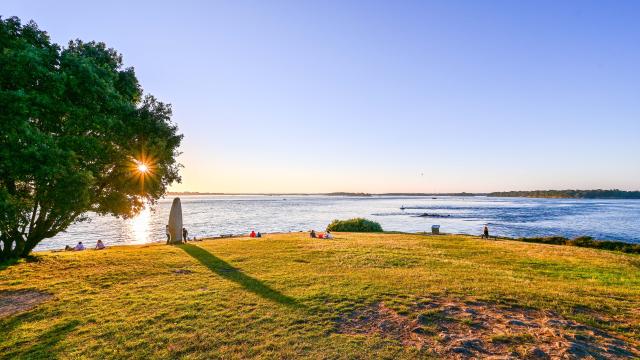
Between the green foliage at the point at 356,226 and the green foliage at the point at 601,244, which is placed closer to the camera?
the green foliage at the point at 601,244

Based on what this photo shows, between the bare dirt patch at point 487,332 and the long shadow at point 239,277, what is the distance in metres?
2.89

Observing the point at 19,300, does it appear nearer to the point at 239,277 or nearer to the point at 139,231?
the point at 239,277

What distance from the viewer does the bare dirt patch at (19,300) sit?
470 inches

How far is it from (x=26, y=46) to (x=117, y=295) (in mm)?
12476

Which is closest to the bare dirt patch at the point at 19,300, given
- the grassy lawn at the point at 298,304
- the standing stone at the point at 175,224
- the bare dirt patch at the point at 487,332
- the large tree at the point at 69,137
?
the grassy lawn at the point at 298,304

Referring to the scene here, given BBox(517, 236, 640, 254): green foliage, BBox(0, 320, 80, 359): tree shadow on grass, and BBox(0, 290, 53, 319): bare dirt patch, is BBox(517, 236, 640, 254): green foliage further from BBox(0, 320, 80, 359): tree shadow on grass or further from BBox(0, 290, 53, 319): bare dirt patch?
BBox(0, 290, 53, 319): bare dirt patch

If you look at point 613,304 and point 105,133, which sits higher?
point 105,133

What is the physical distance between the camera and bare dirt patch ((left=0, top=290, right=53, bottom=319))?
1195cm

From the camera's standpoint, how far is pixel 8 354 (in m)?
8.68

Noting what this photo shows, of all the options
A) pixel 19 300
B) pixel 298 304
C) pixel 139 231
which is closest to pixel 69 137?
pixel 19 300

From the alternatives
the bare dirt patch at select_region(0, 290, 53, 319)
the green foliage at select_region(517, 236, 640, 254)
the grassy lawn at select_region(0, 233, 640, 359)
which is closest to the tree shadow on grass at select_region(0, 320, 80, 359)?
the grassy lawn at select_region(0, 233, 640, 359)

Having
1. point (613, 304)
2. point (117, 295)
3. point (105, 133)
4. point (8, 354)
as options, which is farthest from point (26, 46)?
point (613, 304)

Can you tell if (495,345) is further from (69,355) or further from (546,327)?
(69,355)

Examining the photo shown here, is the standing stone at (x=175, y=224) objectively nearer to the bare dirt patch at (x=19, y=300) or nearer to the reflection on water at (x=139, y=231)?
the reflection on water at (x=139, y=231)
